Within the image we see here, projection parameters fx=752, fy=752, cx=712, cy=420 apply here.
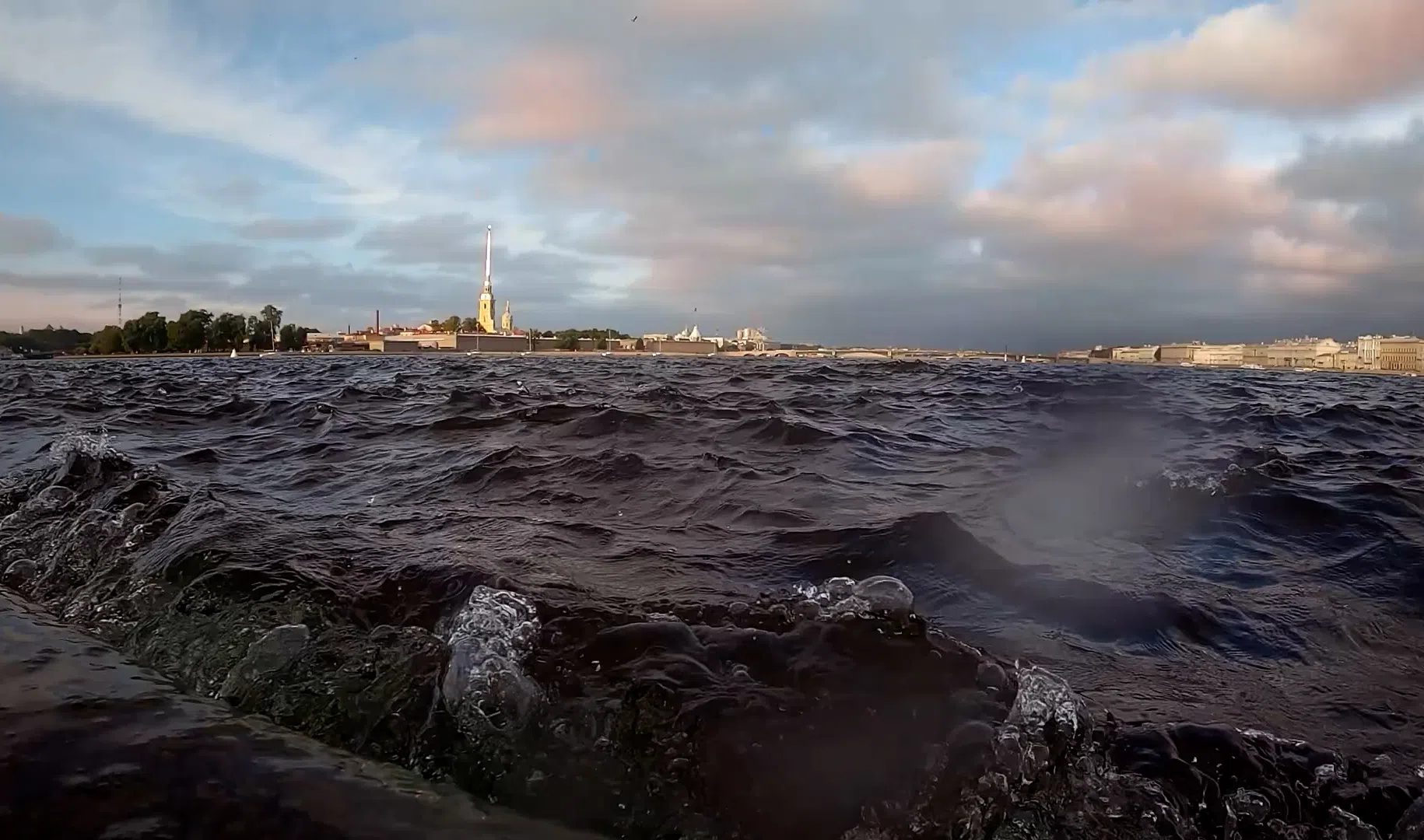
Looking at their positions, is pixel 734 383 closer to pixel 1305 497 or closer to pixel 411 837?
pixel 1305 497

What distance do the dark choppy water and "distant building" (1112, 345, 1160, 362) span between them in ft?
352

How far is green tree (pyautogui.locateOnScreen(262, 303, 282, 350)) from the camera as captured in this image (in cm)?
10800

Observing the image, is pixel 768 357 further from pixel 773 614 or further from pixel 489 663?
pixel 489 663

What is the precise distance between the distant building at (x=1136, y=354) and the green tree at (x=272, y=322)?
11662 cm

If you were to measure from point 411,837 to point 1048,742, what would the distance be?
1592 millimetres

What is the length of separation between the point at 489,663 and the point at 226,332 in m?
110

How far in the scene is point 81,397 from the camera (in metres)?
13.1

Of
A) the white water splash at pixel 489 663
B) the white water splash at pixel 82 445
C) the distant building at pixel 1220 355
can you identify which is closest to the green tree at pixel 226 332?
the white water splash at pixel 82 445

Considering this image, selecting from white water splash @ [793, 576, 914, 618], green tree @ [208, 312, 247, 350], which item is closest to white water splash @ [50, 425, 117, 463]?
white water splash @ [793, 576, 914, 618]

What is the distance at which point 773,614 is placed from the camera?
110 inches

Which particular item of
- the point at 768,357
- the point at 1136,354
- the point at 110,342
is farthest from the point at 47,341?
the point at 1136,354

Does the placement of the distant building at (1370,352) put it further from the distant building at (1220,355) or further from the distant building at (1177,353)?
the distant building at (1177,353)

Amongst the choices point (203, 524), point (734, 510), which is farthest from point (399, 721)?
point (734, 510)

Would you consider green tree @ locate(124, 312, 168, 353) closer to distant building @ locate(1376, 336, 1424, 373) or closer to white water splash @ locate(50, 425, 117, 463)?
white water splash @ locate(50, 425, 117, 463)
